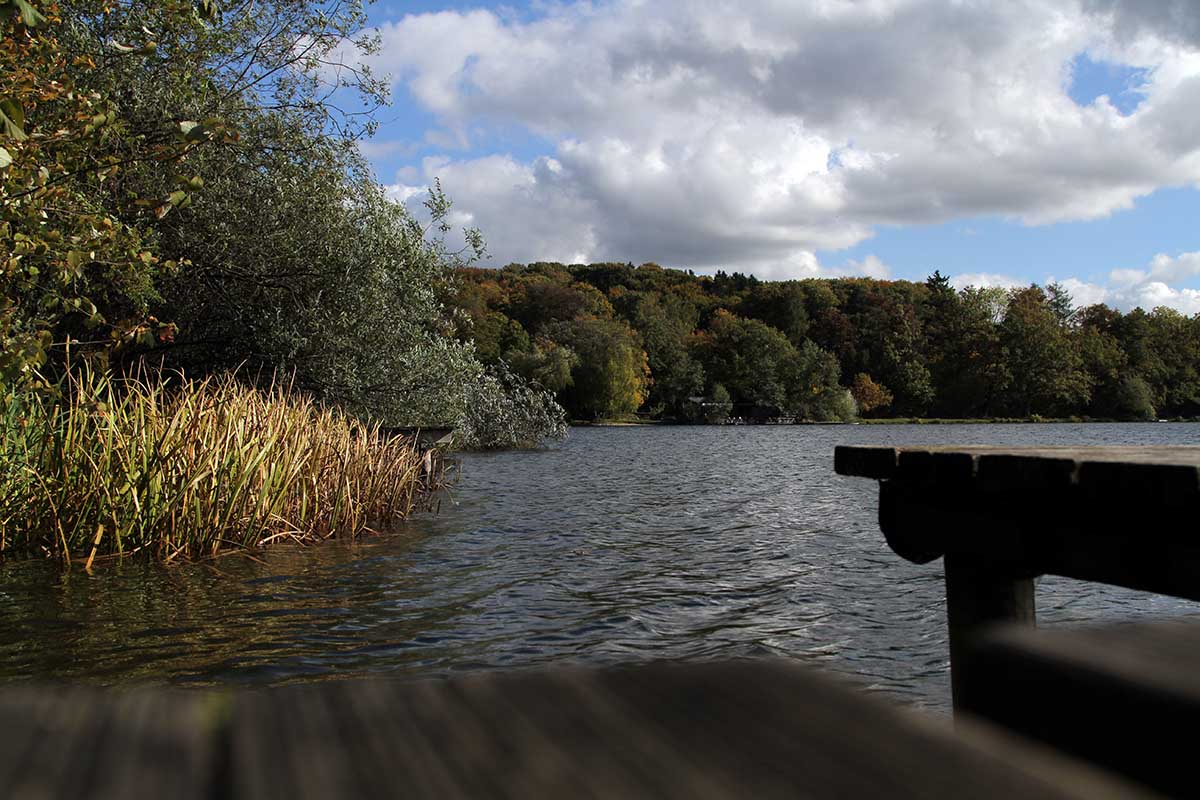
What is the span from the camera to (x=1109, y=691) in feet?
2.80

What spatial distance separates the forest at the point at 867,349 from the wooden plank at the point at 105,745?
7782 centimetres

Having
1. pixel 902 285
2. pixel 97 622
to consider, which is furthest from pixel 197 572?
pixel 902 285

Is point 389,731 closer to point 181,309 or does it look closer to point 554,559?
point 554,559

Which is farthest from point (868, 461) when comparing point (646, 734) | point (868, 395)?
point (868, 395)

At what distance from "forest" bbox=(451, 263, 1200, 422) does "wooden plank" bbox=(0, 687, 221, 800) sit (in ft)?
255

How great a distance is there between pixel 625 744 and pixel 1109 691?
0.47 metres

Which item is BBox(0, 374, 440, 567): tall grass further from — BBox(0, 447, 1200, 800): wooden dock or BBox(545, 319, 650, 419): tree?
BBox(545, 319, 650, 419): tree

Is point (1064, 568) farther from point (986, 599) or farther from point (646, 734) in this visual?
point (646, 734)

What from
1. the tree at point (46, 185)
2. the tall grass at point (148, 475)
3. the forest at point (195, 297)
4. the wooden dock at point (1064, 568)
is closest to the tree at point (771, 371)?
the forest at point (195, 297)

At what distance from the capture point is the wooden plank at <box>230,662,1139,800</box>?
0.60m

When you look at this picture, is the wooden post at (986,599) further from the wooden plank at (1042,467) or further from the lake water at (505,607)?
the lake water at (505,607)

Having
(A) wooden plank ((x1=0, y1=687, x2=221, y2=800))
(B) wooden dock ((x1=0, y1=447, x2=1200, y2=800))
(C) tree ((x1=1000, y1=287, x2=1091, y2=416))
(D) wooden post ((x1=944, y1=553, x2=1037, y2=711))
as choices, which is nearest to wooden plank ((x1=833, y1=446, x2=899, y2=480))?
(D) wooden post ((x1=944, y1=553, x2=1037, y2=711))

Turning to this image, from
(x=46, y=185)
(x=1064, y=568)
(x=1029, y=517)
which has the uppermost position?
(x=46, y=185)

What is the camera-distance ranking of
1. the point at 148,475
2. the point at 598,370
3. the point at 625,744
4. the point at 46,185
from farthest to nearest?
the point at 598,370
the point at 148,475
the point at 46,185
the point at 625,744
